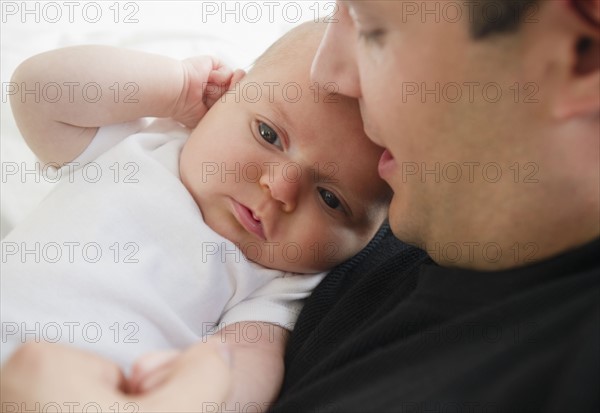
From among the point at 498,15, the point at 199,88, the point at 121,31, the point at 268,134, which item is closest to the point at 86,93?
the point at 199,88

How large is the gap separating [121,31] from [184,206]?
730mm

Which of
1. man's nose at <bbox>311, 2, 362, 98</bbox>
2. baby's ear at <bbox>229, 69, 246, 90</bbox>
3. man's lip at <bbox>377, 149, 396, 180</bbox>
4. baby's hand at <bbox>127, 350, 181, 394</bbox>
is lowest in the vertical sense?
baby's hand at <bbox>127, 350, 181, 394</bbox>

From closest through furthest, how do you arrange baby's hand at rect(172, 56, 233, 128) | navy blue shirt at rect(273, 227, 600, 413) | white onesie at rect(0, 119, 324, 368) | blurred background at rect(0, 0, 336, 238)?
navy blue shirt at rect(273, 227, 600, 413), white onesie at rect(0, 119, 324, 368), baby's hand at rect(172, 56, 233, 128), blurred background at rect(0, 0, 336, 238)

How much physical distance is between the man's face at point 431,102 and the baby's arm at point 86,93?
1.21ft

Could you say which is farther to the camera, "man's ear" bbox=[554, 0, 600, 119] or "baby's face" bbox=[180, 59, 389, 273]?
"baby's face" bbox=[180, 59, 389, 273]

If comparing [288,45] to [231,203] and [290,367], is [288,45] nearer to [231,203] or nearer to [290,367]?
[231,203]

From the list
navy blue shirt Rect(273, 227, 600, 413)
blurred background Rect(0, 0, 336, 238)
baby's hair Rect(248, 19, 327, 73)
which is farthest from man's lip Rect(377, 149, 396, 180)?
blurred background Rect(0, 0, 336, 238)

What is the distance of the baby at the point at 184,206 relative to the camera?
1006 mm

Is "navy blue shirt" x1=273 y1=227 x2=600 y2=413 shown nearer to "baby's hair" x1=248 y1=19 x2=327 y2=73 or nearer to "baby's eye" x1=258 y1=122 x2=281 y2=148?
"baby's eye" x1=258 y1=122 x2=281 y2=148

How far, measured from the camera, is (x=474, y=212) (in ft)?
2.77

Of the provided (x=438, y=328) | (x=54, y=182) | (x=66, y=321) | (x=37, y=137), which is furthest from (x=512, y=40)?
(x=54, y=182)

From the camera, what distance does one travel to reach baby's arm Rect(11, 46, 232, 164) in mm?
1138

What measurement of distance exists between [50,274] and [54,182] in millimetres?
381

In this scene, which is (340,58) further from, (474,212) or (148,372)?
(148,372)
